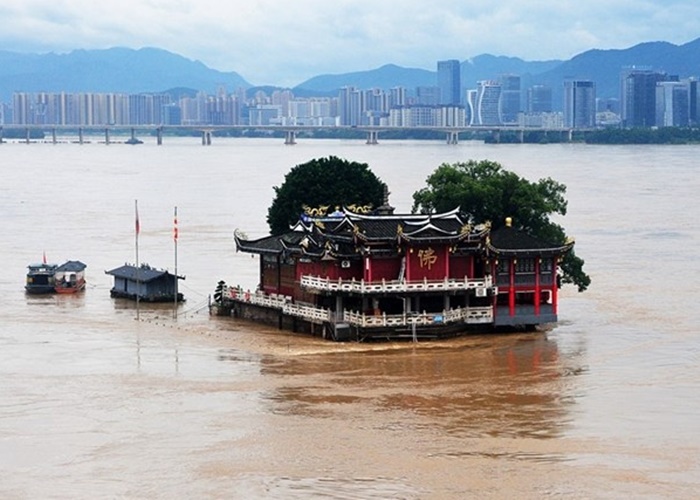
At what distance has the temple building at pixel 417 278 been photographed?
3631 cm

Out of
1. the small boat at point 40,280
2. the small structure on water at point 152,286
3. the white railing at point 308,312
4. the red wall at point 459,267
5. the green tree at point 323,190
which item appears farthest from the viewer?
the green tree at point 323,190

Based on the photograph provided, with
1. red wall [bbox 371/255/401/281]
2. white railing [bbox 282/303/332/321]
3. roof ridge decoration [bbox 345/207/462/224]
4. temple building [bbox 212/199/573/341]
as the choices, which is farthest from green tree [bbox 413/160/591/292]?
white railing [bbox 282/303/332/321]

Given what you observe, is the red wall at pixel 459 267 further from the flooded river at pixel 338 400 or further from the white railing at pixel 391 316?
the flooded river at pixel 338 400

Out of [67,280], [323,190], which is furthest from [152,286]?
[323,190]

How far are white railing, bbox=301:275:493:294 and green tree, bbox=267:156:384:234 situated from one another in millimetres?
10147

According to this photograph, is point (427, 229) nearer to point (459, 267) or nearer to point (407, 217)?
point (407, 217)

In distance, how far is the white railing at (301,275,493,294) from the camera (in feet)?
119

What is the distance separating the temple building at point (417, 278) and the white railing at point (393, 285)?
2cm

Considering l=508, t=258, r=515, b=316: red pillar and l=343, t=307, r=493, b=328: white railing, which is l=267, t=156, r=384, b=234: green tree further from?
l=343, t=307, r=493, b=328: white railing

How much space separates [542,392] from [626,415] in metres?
2.66

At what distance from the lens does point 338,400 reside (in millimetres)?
30250

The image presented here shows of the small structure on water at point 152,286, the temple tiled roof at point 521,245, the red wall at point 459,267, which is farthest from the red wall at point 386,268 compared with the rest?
the small structure on water at point 152,286

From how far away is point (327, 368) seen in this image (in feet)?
110

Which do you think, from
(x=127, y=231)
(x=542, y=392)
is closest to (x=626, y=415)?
(x=542, y=392)
